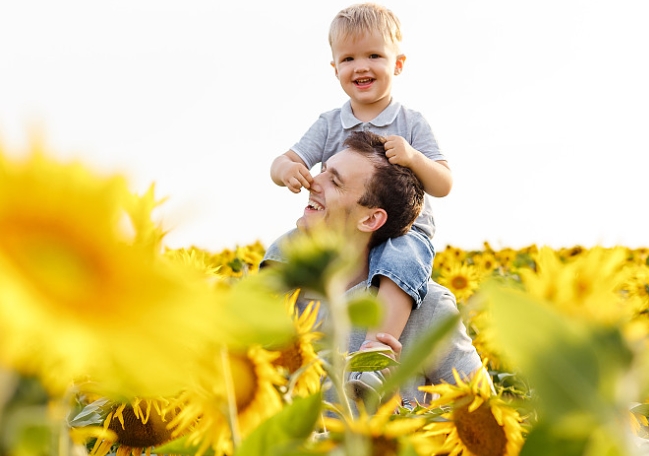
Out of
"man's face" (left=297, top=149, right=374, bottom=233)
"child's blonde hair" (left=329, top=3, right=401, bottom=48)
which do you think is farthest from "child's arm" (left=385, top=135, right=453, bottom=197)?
"child's blonde hair" (left=329, top=3, right=401, bottom=48)

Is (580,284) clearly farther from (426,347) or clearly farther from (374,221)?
(374,221)

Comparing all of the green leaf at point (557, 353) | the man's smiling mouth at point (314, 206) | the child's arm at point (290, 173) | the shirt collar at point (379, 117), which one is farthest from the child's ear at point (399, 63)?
the green leaf at point (557, 353)

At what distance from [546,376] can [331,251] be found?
118 mm

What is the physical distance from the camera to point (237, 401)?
511 mm

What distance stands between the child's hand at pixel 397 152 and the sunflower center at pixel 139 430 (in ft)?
4.29

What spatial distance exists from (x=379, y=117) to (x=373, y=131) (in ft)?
0.22

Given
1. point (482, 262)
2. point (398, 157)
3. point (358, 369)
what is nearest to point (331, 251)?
point (358, 369)

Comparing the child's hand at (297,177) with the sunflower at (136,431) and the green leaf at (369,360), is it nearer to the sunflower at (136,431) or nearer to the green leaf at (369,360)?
the sunflower at (136,431)

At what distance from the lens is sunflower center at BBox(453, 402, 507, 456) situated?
2.03 feet

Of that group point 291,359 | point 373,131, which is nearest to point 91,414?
point 291,359

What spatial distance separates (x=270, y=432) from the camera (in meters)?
0.35

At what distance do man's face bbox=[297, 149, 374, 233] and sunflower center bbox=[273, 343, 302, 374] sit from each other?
4.24ft

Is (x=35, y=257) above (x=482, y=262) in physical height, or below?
above

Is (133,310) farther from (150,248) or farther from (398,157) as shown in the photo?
(398,157)
